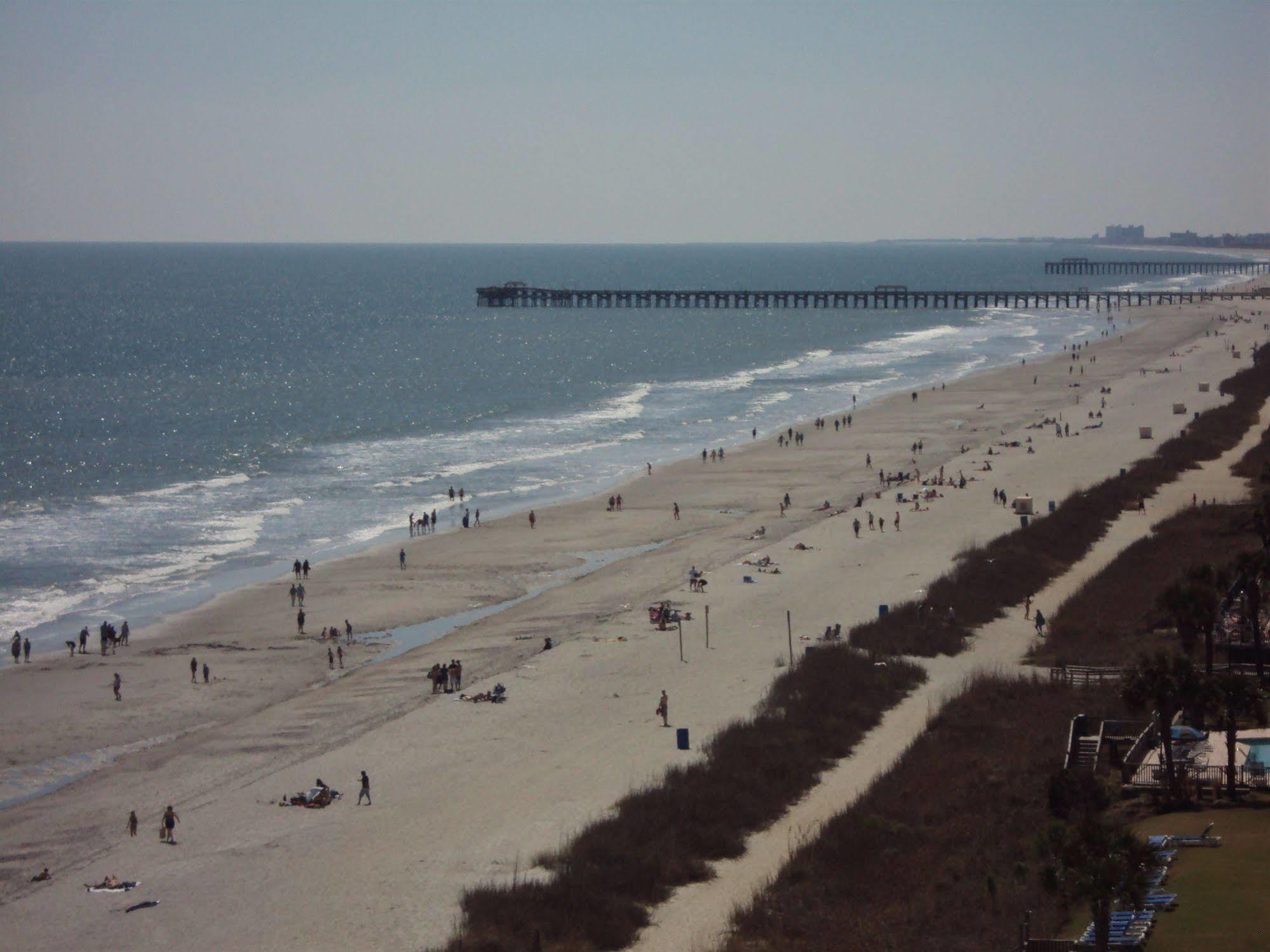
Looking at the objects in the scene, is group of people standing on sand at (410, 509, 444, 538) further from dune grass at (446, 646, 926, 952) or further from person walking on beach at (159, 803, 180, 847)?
person walking on beach at (159, 803, 180, 847)

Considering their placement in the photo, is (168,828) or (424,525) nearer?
(168,828)

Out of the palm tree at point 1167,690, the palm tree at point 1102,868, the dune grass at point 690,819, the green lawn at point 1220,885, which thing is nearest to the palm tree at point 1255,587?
the palm tree at point 1167,690

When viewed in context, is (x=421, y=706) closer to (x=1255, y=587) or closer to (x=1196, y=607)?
(x=1196, y=607)

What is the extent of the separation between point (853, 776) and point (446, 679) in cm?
1030

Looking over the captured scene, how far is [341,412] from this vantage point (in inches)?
3066

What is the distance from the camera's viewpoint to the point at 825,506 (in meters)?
49.2

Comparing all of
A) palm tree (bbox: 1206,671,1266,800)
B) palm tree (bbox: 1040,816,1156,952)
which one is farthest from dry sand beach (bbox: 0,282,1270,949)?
palm tree (bbox: 1206,671,1266,800)

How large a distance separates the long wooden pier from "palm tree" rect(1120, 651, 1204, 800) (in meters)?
122

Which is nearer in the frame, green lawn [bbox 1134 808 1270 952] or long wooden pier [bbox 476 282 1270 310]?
green lawn [bbox 1134 808 1270 952]

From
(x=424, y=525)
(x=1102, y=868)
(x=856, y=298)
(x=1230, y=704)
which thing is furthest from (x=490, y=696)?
(x=856, y=298)

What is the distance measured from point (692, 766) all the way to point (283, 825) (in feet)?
22.1

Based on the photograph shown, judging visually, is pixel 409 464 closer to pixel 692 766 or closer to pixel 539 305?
pixel 692 766

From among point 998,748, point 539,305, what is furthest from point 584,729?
point 539,305

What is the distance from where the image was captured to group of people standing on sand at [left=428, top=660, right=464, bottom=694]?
29.8 metres
